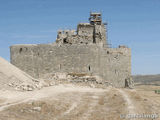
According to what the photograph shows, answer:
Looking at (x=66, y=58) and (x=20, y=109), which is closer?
(x=20, y=109)

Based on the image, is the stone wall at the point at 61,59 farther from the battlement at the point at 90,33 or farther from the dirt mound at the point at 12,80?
the dirt mound at the point at 12,80

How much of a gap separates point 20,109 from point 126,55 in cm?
2862

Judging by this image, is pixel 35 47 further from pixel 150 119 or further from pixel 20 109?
pixel 150 119

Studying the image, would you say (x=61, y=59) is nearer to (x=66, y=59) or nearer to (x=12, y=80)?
(x=66, y=59)

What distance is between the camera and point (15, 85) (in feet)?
83.2

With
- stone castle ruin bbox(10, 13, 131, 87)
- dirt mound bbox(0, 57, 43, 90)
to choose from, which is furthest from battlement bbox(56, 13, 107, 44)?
dirt mound bbox(0, 57, 43, 90)

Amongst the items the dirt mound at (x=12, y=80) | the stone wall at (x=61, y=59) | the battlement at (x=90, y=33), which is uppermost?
the battlement at (x=90, y=33)

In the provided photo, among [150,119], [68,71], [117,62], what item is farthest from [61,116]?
[117,62]

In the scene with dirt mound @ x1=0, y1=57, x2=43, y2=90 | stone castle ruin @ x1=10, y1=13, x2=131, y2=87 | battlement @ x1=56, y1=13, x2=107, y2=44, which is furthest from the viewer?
battlement @ x1=56, y1=13, x2=107, y2=44

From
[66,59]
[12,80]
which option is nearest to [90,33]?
[66,59]

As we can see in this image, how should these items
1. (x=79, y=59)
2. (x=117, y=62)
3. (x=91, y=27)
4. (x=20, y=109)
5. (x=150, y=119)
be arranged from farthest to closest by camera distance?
1. (x=91, y=27)
2. (x=117, y=62)
3. (x=79, y=59)
4. (x=20, y=109)
5. (x=150, y=119)

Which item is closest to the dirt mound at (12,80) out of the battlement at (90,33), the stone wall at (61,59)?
the stone wall at (61,59)

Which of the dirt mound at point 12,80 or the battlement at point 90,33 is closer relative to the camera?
the dirt mound at point 12,80

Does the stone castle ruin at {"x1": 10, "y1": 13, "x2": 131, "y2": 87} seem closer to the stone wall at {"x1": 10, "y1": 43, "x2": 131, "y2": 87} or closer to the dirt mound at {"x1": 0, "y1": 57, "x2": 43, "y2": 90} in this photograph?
the stone wall at {"x1": 10, "y1": 43, "x2": 131, "y2": 87}
